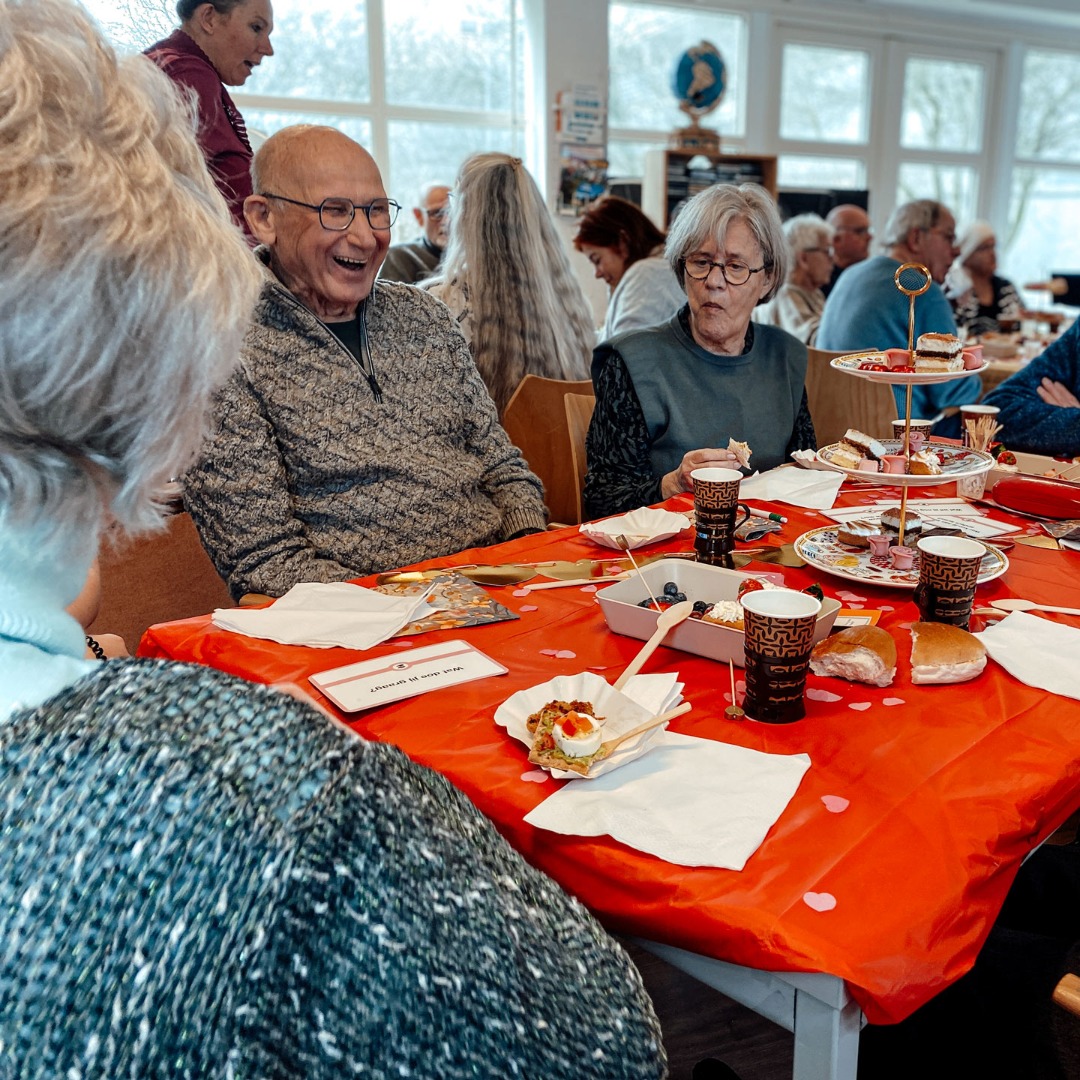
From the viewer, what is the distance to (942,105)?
28.3 feet

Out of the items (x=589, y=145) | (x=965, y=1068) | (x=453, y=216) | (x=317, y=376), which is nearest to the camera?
(x=965, y=1068)

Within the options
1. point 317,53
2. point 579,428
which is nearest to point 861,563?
point 579,428

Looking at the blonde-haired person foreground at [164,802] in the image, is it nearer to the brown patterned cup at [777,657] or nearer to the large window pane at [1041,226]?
the brown patterned cup at [777,657]

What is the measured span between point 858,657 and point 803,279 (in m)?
4.53

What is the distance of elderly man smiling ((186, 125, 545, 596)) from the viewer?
5.78 ft

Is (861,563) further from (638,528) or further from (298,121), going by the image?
(298,121)

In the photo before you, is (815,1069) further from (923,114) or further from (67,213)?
(923,114)

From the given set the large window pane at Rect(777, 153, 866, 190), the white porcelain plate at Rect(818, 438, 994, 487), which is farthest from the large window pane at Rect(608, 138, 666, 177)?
the white porcelain plate at Rect(818, 438, 994, 487)

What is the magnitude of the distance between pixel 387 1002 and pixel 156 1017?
114 mm

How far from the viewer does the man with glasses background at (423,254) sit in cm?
432

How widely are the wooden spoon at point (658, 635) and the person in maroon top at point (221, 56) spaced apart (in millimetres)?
2162

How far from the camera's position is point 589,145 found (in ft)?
21.8

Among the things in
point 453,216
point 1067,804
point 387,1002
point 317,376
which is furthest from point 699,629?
point 453,216

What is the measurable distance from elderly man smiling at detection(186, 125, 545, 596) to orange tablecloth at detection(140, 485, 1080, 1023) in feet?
1.65
